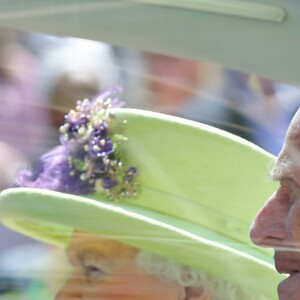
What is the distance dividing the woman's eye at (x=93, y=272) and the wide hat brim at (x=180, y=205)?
0.21ft

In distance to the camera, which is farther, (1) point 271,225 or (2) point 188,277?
(2) point 188,277

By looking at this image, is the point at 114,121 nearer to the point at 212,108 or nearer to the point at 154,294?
the point at 212,108

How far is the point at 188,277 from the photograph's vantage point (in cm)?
155

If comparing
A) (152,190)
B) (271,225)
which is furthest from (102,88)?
(271,225)

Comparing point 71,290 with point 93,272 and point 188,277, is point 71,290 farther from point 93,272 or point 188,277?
point 188,277

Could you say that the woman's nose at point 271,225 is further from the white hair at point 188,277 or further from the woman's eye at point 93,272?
the woman's eye at point 93,272

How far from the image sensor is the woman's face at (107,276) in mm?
1475

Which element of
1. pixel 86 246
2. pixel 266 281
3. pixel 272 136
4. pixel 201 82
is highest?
pixel 201 82

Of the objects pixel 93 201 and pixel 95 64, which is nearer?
pixel 93 201

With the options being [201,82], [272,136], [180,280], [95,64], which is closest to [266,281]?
[180,280]

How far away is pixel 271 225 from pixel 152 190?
328 millimetres

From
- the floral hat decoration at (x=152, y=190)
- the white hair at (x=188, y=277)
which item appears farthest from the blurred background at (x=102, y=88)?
the white hair at (x=188, y=277)

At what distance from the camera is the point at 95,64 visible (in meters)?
1.63

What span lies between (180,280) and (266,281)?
166mm
